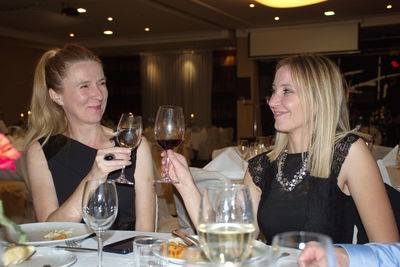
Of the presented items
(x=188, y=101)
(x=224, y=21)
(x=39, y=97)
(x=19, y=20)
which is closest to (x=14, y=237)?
(x=39, y=97)

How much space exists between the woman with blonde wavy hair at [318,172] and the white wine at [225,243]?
3.28ft

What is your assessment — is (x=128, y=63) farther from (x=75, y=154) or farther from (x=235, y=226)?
(x=235, y=226)

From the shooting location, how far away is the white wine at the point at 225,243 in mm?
817

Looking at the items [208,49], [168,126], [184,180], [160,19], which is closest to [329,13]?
[160,19]

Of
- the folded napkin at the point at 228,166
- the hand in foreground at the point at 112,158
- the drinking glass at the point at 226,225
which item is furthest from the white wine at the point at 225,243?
the folded napkin at the point at 228,166

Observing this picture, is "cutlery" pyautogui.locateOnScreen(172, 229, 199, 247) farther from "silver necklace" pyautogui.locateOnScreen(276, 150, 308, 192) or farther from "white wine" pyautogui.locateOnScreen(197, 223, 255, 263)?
"silver necklace" pyautogui.locateOnScreen(276, 150, 308, 192)

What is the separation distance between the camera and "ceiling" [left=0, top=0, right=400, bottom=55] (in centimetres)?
998

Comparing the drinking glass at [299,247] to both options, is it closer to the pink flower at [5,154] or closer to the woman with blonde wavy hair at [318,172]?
the pink flower at [5,154]

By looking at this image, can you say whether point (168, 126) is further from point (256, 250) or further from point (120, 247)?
point (256, 250)

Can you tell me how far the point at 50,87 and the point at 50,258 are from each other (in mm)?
1346

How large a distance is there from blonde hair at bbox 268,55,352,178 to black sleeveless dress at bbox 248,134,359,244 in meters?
0.04

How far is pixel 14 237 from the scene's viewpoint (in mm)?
1392

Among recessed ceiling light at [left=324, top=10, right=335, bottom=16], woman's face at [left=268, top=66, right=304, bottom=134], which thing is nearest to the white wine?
woman's face at [left=268, top=66, right=304, bottom=134]

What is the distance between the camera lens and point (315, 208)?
6.38 feet
